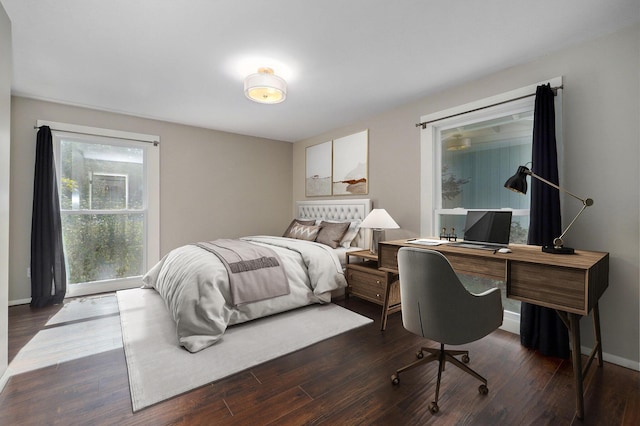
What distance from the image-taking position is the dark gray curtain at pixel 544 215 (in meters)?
2.27

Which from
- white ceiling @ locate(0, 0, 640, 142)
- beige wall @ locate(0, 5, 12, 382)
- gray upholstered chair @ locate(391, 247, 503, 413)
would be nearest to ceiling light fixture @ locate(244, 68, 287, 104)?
white ceiling @ locate(0, 0, 640, 142)

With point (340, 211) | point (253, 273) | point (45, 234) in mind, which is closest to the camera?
point (253, 273)

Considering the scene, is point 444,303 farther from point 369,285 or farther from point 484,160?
point 484,160

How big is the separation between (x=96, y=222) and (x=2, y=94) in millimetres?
2498

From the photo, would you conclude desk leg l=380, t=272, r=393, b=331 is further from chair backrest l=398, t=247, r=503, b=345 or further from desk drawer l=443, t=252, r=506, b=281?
chair backrest l=398, t=247, r=503, b=345

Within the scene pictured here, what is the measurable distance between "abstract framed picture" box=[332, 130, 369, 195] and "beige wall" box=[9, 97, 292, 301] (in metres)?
1.37

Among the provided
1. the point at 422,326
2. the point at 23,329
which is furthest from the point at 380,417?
the point at 23,329

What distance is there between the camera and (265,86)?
2611 mm

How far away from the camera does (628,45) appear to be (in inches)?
82.8

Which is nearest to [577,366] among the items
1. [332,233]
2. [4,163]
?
[332,233]

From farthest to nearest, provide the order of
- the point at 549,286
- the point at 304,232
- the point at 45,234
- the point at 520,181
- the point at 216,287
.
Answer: the point at 304,232, the point at 45,234, the point at 216,287, the point at 520,181, the point at 549,286

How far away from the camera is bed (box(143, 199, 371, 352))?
240cm

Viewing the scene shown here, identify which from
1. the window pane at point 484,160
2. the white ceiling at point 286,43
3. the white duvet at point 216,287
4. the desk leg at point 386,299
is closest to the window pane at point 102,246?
the white duvet at point 216,287

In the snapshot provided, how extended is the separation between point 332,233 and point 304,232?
522 mm
